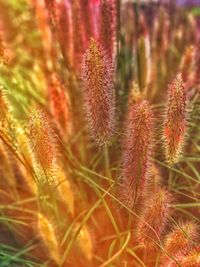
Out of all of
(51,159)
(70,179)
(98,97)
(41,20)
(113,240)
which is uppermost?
(41,20)

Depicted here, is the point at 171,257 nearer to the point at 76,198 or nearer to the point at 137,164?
the point at 137,164

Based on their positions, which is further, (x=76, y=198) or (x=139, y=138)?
(x=76, y=198)

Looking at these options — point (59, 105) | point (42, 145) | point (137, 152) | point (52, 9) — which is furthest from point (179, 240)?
point (52, 9)

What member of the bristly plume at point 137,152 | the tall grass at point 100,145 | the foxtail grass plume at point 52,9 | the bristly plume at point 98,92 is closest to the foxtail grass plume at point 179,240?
the tall grass at point 100,145

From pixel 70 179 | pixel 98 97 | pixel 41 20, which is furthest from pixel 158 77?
pixel 98 97

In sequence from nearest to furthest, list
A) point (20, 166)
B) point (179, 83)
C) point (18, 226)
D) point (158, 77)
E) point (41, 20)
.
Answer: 1. point (179, 83)
2. point (20, 166)
3. point (18, 226)
4. point (41, 20)
5. point (158, 77)

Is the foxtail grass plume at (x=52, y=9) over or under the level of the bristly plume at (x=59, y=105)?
over

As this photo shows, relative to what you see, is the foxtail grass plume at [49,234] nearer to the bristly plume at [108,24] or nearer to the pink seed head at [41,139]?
the pink seed head at [41,139]

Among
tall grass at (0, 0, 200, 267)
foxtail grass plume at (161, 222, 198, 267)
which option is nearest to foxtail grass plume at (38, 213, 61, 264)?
tall grass at (0, 0, 200, 267)
